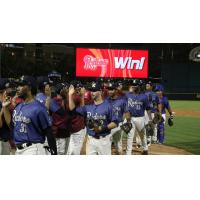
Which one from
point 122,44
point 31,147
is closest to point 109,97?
point 122,44

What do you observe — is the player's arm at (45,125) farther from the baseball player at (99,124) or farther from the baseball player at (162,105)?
the baseball player at (162,105)

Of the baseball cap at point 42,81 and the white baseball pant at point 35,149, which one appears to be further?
the baseball cap at point 42,81

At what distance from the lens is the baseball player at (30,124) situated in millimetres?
5219

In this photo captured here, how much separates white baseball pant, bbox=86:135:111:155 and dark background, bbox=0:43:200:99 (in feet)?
8.24

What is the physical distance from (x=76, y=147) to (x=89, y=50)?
238 centimetres

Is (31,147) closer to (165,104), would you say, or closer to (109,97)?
(109,97)

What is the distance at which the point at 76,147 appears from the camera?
736 centimetres

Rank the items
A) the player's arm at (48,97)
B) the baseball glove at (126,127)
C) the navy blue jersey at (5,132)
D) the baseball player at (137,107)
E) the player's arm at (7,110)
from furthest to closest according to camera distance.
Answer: the baseball player at (137,107) → the baseball glove at (126,127) → the player's arm at (48,97) → the navy blue jersey at (5,132) → the player's arm at (7,110)

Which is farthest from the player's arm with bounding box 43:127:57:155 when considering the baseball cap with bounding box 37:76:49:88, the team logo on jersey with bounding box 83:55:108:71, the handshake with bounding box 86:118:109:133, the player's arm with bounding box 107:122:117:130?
the team logo on jersey with bounding box 83:55:108:71

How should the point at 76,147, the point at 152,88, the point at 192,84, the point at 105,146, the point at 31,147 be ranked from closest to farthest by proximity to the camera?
the point at 31,147 → the point at 105,146 → the point at 76,147 → the point at 152,88 → the point at 192,84

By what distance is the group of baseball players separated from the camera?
530 centimetres

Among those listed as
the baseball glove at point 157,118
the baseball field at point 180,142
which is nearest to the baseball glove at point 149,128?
the baseball glove at point 157,118

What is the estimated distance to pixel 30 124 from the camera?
527cm

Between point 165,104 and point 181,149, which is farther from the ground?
point 165,104
